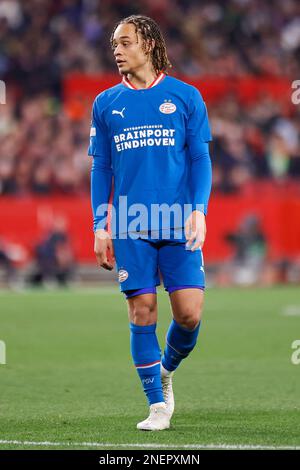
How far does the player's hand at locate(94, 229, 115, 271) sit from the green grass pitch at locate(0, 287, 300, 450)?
2.97 feet

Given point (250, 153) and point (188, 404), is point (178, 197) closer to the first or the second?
point (188, 404)

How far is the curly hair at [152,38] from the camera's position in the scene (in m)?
6.44

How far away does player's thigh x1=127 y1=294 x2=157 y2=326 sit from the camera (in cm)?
626

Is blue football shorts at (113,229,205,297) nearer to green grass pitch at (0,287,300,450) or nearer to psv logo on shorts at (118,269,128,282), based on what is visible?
psv logo on shorts at (118,269,128,282)

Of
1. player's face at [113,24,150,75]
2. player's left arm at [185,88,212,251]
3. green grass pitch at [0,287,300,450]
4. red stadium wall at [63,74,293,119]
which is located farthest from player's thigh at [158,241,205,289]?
red stadium wall at [63,74,293,119]

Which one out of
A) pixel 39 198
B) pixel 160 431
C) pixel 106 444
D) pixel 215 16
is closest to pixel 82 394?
pixel 160 431

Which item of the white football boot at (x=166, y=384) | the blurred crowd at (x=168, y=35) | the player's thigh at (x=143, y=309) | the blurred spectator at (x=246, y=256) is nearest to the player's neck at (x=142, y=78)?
the player's thigh at (x=143, y=309)

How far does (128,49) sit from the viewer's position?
6398mm

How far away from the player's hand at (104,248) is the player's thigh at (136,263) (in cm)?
6

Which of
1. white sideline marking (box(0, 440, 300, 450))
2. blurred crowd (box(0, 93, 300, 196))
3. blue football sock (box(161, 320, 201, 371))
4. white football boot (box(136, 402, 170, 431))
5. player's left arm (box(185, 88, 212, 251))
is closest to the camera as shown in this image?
white sideline marking (box(0, 440, 300, 450))

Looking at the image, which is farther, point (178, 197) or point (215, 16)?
point (215, 16)

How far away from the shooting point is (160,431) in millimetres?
6145

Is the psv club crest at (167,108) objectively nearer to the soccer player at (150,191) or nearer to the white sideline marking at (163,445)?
the soccer player at (150,191)
